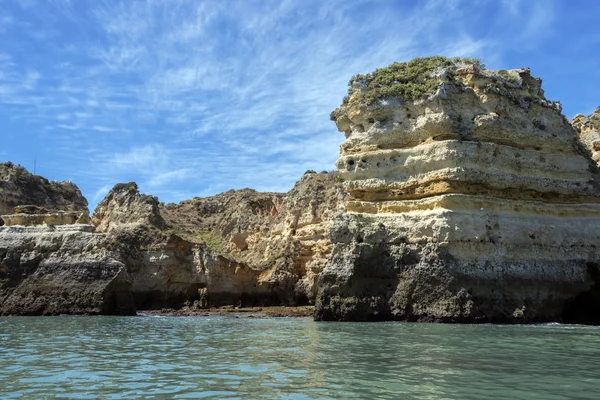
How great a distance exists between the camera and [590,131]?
111 feet

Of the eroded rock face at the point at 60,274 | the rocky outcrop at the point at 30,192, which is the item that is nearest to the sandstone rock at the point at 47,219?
the eroded rock face at the point at 60,274

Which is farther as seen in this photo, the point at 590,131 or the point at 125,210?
the point at 125,210

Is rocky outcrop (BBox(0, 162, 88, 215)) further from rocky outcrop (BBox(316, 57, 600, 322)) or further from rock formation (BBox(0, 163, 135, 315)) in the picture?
rocky outcrop (BBox(316, 57, 600, 322))

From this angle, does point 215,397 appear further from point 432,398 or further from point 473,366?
point 473,366

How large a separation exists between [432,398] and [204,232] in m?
46.0

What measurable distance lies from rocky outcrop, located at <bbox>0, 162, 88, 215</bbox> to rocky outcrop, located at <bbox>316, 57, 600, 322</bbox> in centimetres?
2273

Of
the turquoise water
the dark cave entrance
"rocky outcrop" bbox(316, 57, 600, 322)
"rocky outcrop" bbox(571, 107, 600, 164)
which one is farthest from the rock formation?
"rocky outcrop" bbox(571, 107, 600, 164)

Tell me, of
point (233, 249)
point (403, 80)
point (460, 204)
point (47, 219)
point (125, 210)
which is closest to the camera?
point (460, 204)

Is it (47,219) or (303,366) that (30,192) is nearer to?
(47,219)

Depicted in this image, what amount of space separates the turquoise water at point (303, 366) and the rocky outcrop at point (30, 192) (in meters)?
26.5

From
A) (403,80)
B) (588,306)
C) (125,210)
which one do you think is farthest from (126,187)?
(588,306)

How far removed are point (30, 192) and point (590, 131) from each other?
3642cm

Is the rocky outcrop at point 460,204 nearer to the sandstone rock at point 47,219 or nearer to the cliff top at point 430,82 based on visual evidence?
the cliff top at point 430,82

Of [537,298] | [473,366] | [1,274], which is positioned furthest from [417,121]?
[1,274]
